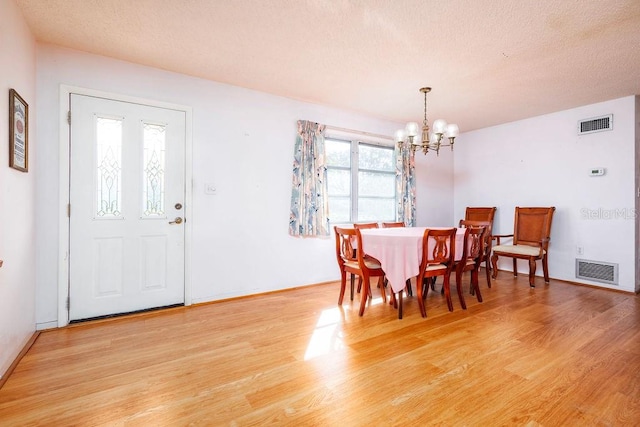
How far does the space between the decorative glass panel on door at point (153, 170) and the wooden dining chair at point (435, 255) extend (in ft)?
8.26

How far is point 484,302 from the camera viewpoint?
329cm

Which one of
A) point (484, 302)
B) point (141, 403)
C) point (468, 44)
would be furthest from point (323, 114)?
point (141, 403)

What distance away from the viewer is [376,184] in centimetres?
476

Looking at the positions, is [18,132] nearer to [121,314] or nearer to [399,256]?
[121,314]

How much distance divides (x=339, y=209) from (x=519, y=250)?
8.18 ft

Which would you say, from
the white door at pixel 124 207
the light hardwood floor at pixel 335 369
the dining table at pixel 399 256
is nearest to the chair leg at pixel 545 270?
the light hardwood floor at pixel 335 369

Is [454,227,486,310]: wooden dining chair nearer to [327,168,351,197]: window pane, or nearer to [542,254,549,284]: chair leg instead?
[542,254,549,284]: chair leg

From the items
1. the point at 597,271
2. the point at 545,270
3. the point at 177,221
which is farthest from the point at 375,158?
the point at 597,271

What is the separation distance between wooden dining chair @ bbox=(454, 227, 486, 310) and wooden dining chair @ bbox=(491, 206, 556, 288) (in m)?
1.15

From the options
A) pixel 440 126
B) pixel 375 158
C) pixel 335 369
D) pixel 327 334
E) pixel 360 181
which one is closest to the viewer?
pixel 335 369

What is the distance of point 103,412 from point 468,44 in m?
3.48

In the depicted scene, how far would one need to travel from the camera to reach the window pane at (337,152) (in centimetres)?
425

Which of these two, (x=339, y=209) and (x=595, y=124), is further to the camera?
(x=339, y=209)

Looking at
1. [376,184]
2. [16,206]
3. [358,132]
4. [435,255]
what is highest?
[358,132]
